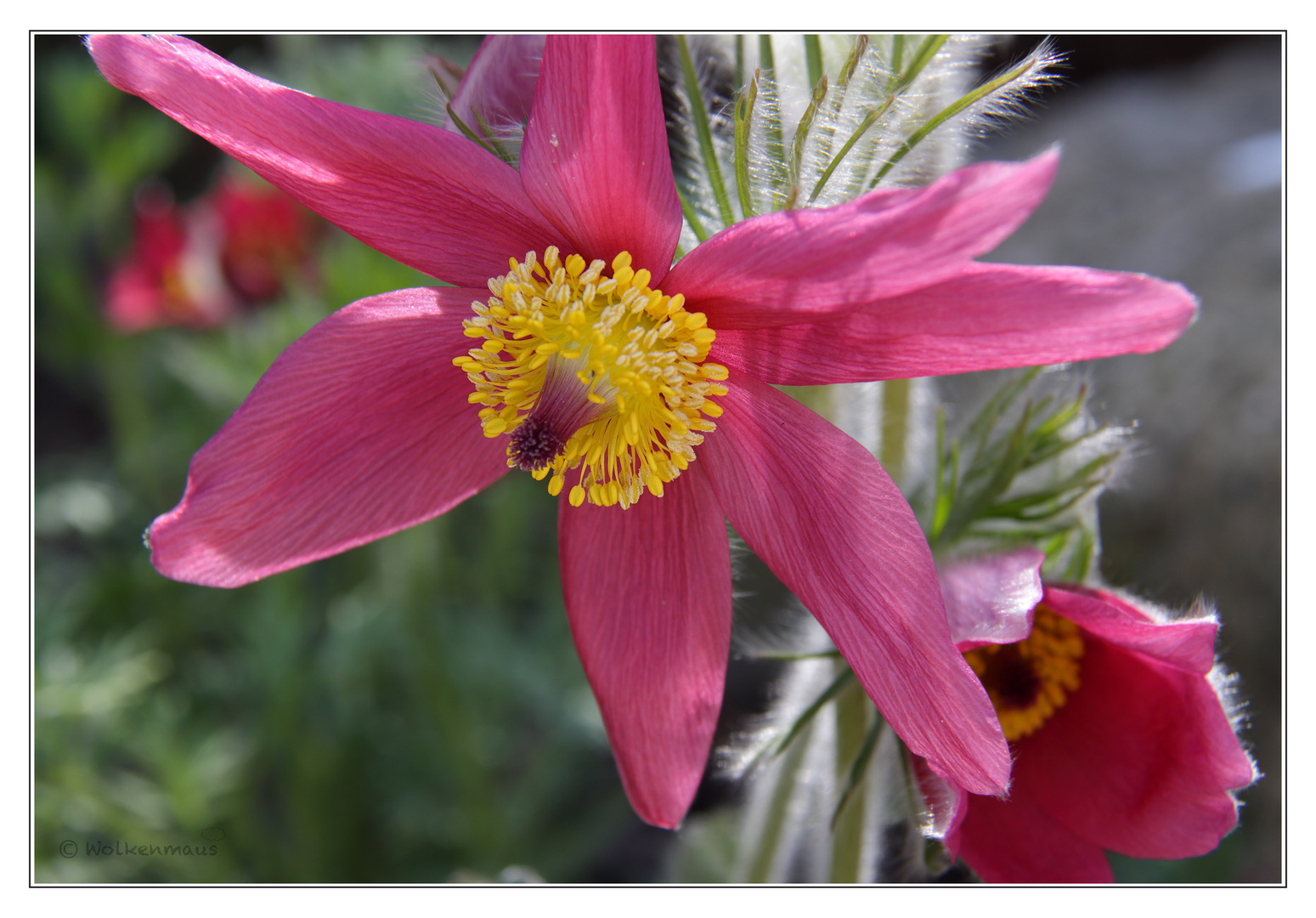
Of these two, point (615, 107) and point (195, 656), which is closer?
point (615, 107)

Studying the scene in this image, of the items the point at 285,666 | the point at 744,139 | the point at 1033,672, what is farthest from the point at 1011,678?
the point at 285,666

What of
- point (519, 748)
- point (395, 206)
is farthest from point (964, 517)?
point (519, 748)

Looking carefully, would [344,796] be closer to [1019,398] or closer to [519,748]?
[519,748]

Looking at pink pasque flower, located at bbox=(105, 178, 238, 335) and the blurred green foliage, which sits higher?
pink pasque flower, located at bbox=(105, 178, 238, 335)

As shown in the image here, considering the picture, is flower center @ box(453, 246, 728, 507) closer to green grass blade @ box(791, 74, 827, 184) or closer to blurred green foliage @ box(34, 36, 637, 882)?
green grass blade @ box(791, 74, 827, 184)

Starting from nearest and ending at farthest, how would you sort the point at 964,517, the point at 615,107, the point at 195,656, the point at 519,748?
the point at 615,107, the point at 964,517, the point at 195,656, the point at 519,748

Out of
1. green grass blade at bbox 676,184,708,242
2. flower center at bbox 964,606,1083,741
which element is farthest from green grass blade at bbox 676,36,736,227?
flower center at bbox 964,606,1083,741

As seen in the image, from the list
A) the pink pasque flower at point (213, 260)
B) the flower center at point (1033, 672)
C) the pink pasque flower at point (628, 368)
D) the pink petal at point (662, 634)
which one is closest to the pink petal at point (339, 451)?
the pink pasque flower at point (628, 368)

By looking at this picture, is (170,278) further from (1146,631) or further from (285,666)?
(1146,631)
